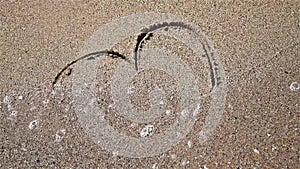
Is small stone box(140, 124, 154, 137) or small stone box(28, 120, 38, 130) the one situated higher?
small stone box(28, 120, 38, 130)

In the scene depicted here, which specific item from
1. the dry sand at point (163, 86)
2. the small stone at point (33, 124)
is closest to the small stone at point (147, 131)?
the dry sand at point (163, 86)

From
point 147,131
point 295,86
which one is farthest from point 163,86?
point 295,86

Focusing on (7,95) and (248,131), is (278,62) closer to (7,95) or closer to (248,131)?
(248,131)

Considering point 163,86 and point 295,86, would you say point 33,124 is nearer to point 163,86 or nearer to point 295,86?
point 163,86

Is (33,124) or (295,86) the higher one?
(33,124)

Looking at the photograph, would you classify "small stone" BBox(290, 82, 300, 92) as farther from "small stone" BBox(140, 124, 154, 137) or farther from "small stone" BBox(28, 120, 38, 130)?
"small stone" BBox(28, 120, 38, 130)

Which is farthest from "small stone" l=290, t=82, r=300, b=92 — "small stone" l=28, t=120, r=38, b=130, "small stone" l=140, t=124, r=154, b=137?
"small stone" l=28, t=120, r=38, b=130

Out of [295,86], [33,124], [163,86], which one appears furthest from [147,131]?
[295,86]

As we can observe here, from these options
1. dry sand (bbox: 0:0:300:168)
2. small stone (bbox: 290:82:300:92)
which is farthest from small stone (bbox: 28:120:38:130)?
small stone (bbox: 290:82:300:92)

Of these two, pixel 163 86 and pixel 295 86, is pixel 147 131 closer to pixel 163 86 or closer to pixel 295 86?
pixel 163 86

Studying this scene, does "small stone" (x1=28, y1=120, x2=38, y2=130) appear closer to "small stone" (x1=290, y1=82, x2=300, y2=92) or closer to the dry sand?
the dry sand

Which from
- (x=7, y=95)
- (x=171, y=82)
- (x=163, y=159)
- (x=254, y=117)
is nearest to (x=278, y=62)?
(x=254, y=117)
